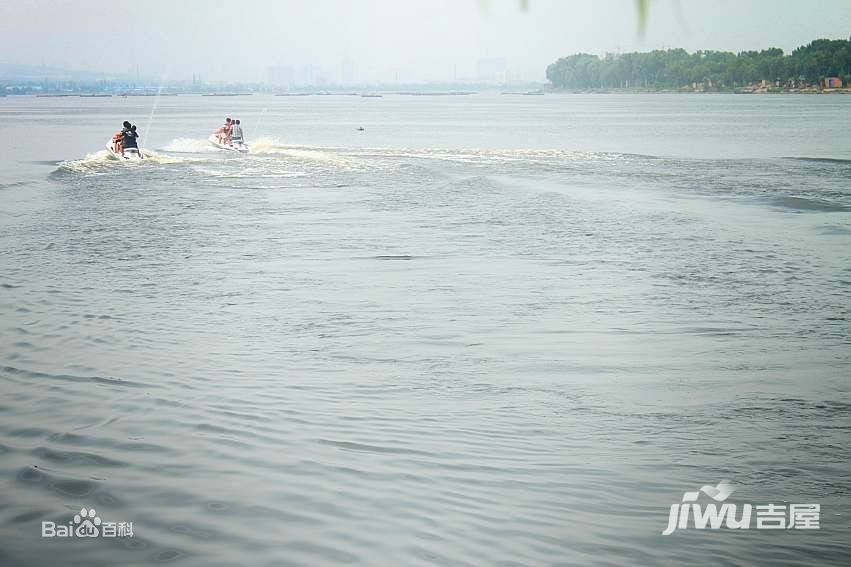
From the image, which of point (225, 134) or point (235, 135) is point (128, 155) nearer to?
point (235, 135)

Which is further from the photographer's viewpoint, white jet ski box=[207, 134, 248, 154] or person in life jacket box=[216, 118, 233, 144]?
person in life jacket box=[216, 118, 233, 144]

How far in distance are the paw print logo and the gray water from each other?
0.10 m

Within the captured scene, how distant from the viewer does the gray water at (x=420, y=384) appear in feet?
20.4

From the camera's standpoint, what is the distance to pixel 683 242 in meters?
20.2

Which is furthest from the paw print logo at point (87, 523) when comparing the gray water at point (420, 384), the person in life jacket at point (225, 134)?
the person in life jacket at point (225, 134)

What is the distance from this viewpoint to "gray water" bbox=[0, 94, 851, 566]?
244 inches

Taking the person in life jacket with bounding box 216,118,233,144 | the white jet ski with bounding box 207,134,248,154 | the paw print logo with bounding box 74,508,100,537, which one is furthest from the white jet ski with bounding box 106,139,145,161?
the paw print logo with bounding box 74,508,100,537

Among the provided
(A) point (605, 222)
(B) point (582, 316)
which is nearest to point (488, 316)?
(B) point (582, 316)

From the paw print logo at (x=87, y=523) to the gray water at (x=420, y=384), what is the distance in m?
0.10

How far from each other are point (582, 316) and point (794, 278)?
17.1ft

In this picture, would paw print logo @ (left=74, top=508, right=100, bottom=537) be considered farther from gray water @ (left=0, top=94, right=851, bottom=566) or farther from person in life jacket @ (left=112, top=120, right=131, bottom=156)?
person in life jacket @ (left=112, top=120, right=131, bottom=156)

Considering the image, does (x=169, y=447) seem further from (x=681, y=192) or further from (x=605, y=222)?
(x=681, y=192)

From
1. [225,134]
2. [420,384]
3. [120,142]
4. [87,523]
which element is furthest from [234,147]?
[87,523]

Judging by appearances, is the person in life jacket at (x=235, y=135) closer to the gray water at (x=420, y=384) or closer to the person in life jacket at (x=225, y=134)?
the person in life jacket at (x=225, y=134)
